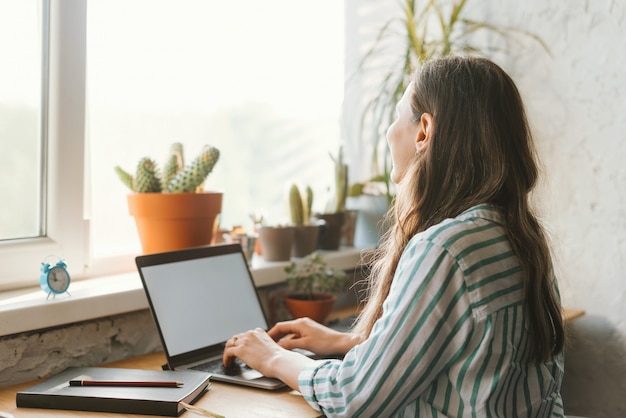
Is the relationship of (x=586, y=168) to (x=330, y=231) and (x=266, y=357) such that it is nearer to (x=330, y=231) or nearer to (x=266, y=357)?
(x=330, y=231)

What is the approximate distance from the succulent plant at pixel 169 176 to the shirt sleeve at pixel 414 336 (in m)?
0.82

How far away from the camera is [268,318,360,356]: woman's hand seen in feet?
4.98

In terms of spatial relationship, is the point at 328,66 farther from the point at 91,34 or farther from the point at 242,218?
the point at 91,34

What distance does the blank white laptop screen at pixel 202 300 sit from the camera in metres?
1.47

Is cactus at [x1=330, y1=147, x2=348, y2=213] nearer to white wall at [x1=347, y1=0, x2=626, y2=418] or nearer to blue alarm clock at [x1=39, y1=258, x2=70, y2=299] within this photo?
white wall at [x1=347, y1=0, x2=626, y2=418]

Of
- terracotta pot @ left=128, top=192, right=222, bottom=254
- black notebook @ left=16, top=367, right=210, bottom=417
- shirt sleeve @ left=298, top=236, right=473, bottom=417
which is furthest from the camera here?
terracotta pot @ left=128, top=192, right=222, bottom=254

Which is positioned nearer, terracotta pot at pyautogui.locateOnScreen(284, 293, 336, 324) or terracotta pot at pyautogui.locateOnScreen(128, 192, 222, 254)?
terracotta pot at pyautogui.locateOnScreen(128, 192, 222, 254)

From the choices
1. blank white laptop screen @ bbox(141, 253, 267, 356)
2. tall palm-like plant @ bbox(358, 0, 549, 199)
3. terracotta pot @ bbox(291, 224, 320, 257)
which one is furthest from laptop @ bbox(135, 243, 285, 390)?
tall palm-like plant @ bbox(358, 0, 549, 199)

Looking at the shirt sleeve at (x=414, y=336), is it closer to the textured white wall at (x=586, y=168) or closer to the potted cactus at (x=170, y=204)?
the potted cactus at (x=170, y=204)

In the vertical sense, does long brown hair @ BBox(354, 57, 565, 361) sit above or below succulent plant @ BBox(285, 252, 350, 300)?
above

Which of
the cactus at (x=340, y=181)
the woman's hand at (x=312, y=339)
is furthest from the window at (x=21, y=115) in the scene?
the cactus at (x=340, y=181)

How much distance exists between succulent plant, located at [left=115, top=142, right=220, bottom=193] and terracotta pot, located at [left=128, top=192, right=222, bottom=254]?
3 cm

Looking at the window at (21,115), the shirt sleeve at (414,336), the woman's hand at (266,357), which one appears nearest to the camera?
the shirt sleeve at (414,336)

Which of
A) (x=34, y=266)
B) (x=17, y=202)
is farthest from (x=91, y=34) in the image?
(x=34, y=266)
